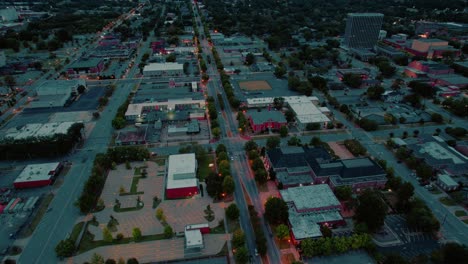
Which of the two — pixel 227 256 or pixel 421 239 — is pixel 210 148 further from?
pixel 421 239

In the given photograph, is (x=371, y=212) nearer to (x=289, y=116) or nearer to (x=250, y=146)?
(x=250, y=146)

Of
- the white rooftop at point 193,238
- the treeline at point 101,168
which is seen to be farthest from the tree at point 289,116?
the white rooftop at point 193,238

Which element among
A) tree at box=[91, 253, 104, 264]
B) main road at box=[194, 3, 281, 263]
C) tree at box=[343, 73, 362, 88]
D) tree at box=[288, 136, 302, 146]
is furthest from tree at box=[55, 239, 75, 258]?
tree at box=[343, 73, 362, 88]

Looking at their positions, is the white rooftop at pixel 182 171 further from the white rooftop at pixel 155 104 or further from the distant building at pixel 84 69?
the distant building at pixel 84 69

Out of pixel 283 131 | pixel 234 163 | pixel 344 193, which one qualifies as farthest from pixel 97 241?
pixel 283 131

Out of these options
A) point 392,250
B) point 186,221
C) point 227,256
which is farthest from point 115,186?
point 392,250

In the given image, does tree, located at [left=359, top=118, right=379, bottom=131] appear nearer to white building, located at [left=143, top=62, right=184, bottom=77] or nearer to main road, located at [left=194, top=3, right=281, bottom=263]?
main road, located at [left=194, top=3, right=281, bottom=263]
